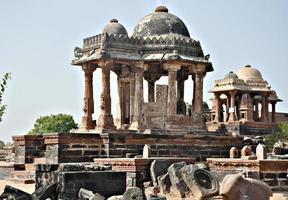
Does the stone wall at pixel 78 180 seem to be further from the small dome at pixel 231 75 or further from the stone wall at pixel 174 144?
the small dome at pixel 231 75

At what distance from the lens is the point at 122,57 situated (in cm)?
2084

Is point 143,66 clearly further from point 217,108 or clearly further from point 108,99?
point 217,108

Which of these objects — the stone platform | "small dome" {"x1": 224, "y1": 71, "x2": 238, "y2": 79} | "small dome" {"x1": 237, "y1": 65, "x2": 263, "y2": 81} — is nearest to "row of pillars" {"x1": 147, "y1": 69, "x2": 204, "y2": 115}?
the stone platform

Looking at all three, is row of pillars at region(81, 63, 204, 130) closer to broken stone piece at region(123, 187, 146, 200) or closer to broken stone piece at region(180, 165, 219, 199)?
broken stone piece at region(180, 165, 219, 199)

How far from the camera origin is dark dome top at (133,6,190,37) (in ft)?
73.3

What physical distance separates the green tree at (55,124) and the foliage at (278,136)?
1623cm

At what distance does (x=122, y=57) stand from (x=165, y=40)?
1903 mm

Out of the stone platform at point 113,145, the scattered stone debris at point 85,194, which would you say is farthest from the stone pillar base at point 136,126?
the scattered stone debris at point 85,194

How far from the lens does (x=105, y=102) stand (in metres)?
20.4

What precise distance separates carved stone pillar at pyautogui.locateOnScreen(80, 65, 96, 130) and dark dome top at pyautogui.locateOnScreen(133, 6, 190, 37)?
2416 millimetres

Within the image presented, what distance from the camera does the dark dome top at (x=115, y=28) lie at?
21.8 metres

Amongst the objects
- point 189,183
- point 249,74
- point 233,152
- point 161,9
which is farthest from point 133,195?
point 249,74

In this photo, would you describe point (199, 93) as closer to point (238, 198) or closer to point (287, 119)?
point (238, 198)

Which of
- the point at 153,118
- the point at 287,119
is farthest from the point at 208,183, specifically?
the point at 287,119
